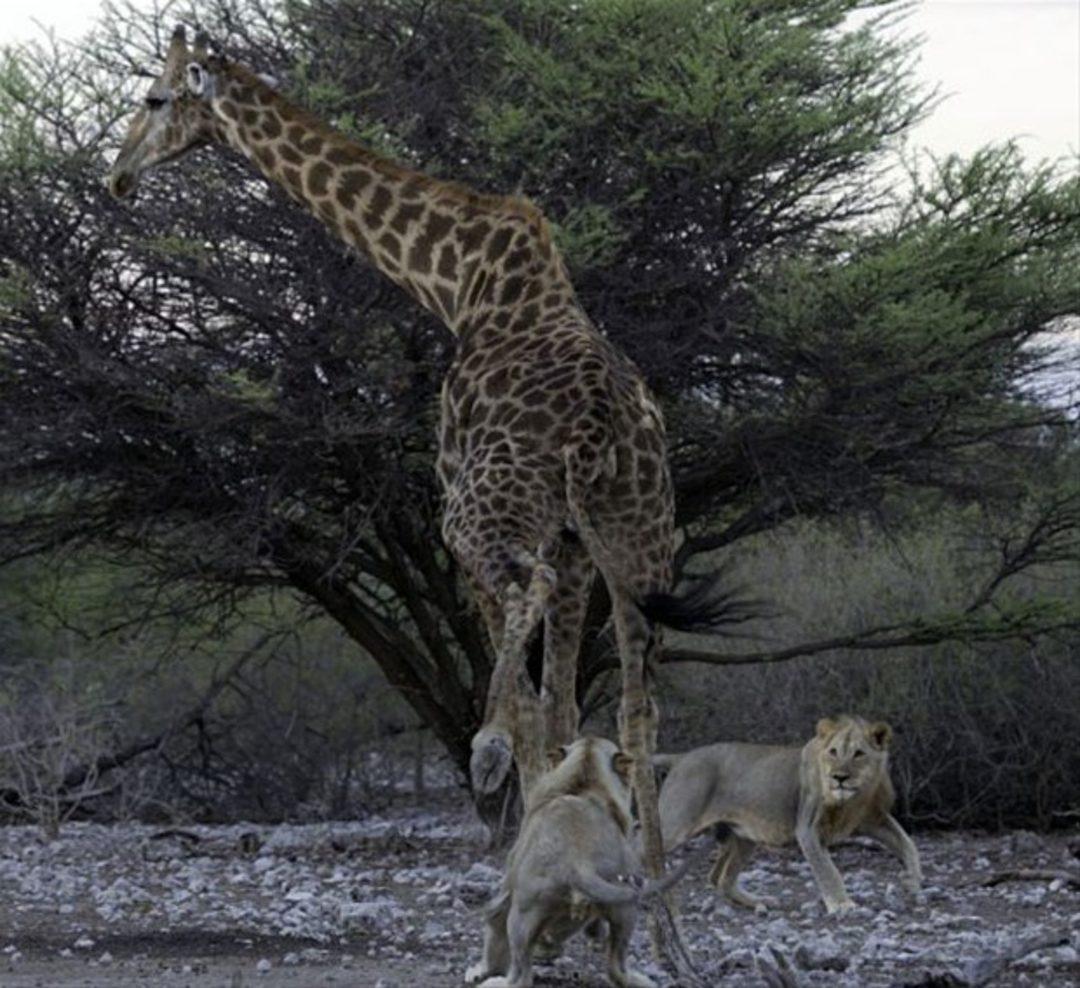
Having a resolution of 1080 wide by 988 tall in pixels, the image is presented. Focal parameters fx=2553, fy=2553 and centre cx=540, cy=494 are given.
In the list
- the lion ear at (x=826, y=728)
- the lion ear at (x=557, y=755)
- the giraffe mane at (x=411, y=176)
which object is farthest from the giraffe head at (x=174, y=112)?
the lion ear at (x=826, y=728)

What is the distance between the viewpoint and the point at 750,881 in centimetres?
1376

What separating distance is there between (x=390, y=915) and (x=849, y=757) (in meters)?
2.60

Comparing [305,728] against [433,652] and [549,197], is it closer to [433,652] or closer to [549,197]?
[433,652]

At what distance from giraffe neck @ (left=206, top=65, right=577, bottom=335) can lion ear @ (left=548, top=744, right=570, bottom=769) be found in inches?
82.9

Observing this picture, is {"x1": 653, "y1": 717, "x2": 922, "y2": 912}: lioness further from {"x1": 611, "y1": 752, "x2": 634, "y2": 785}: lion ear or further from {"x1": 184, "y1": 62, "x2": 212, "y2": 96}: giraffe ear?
{"x1": 184, "y1": 62, "x2": 212, "y2": 96}: giraffe ear

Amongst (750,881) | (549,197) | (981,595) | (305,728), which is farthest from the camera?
(305,728)

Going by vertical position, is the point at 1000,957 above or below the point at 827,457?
below

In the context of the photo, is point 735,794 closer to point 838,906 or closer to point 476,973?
point 838,906

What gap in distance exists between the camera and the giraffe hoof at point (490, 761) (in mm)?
8055

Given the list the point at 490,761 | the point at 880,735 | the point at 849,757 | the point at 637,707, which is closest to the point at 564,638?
the point at 637,707

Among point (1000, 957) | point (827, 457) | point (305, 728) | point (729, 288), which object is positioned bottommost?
point (1000, 957)

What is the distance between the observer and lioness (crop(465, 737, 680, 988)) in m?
7.69

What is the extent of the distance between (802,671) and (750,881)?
4611 mm

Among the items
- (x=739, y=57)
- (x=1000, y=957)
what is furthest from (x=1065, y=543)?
(x=1000, y=957)
